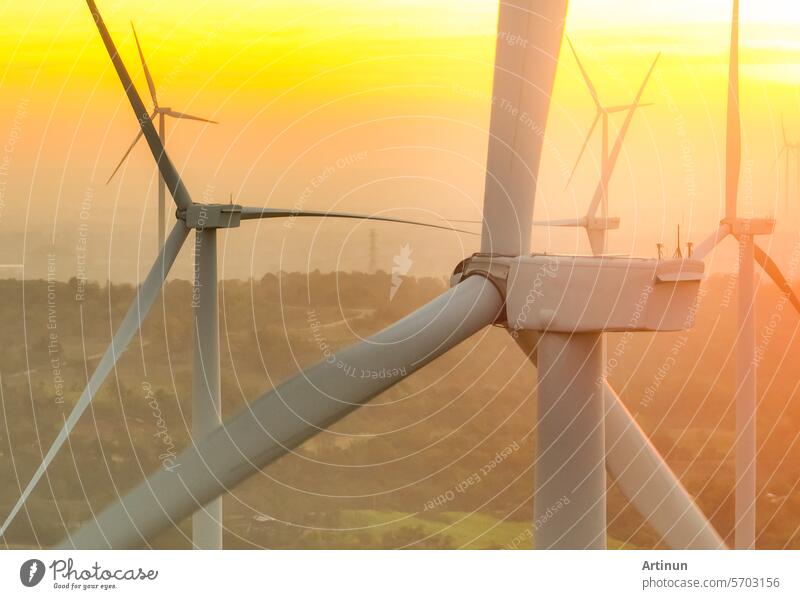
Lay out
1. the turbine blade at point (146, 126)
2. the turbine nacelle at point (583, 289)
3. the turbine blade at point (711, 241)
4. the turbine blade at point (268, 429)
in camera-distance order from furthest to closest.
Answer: the turbine blade at point (711, 241), the turbine blade at point (146, 126), the turbine nacelle at point (583, 289), the turbine blade at point (268, 429)

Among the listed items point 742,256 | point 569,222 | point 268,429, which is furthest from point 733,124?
point 268,429

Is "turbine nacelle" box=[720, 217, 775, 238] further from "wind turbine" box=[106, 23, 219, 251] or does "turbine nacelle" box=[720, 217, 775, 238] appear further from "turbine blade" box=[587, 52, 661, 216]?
"wind turbine" box=[106, 23, 219, 251]

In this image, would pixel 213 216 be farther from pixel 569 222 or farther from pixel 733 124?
pixel 733 124

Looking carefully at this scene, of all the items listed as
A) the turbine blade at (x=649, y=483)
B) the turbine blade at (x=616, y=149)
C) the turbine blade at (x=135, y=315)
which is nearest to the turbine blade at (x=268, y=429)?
the turbine blade at (x=135, y=315)

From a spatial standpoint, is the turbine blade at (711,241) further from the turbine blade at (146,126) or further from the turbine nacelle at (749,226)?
the turbine blade at (146,126)

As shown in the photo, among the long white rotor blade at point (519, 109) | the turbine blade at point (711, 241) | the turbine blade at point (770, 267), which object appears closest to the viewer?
the long white rotor blade at point (519, 109)

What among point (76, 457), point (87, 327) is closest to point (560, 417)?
point (76, 457)
